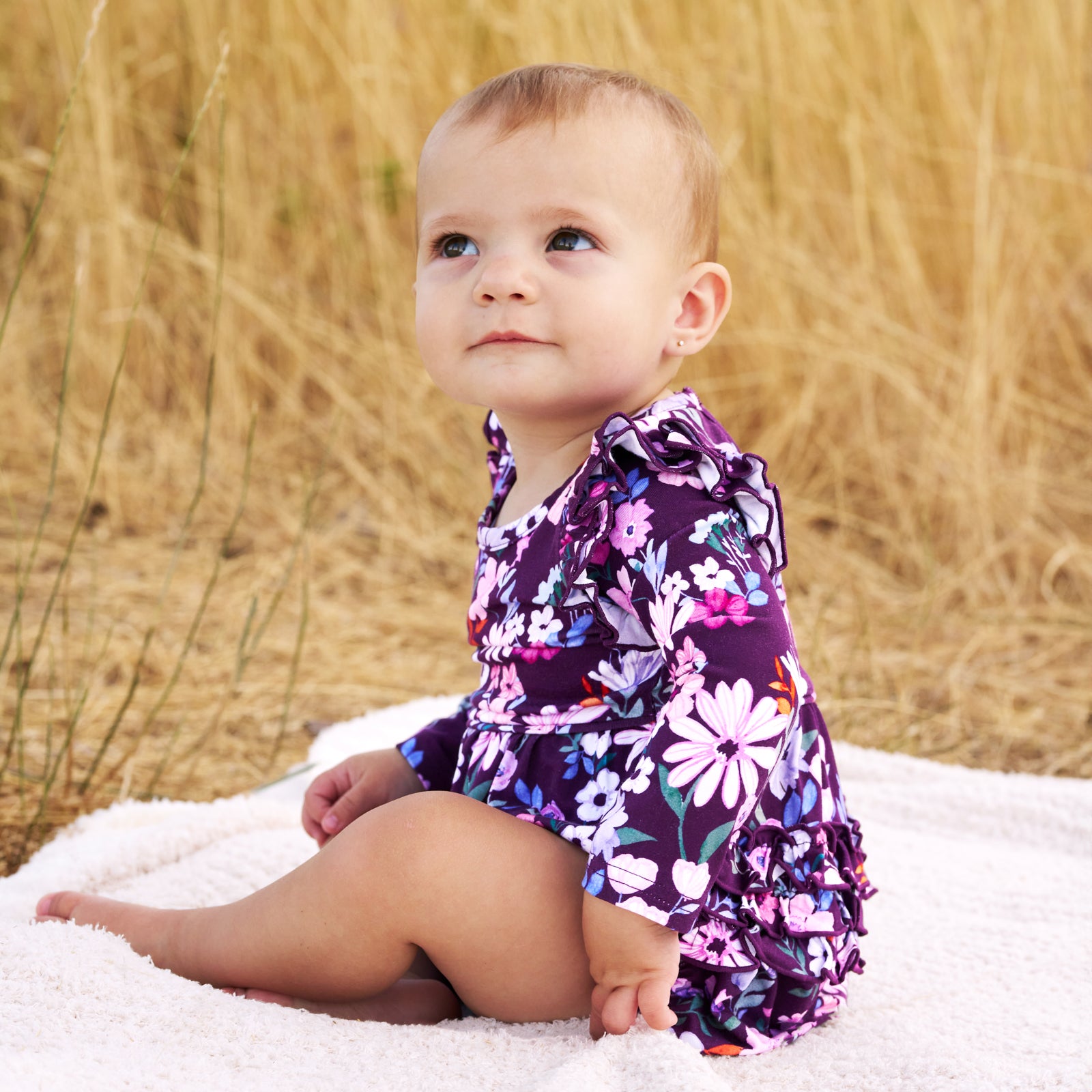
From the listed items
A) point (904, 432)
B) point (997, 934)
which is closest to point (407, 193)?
point (904, 432)

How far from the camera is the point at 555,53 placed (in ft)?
8.25

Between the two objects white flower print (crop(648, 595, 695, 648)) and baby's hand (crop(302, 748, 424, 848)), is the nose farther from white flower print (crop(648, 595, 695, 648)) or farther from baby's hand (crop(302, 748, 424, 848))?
baby's hand (crop(302, 748, 424, 848))

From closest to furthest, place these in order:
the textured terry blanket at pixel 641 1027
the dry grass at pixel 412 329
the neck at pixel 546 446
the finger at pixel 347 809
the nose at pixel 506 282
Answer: the textured terry blanket at pixel 641 1027
the nose at pixel 506 282
the neck at pixel 546 446
the finger at pixel 347 809
the dry grass at pixel 412 329

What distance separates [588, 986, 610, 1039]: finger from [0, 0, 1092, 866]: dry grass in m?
1.09

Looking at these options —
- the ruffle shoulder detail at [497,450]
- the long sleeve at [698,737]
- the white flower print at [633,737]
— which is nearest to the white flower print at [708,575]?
the long sleeve at [698,737]

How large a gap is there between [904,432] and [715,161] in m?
1.57

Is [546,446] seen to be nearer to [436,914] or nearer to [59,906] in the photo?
[436,914]

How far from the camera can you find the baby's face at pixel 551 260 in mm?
998

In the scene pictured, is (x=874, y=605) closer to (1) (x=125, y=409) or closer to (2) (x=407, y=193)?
(2) (x=407, y=193)

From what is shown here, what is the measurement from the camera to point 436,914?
0.95m

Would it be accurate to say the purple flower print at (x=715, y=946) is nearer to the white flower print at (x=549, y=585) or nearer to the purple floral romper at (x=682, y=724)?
the purple floral romper at (x=682, y=724)

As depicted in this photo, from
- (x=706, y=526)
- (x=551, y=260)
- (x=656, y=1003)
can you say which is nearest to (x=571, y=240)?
(x=551, y=260)

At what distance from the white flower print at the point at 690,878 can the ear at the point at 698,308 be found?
42 cm

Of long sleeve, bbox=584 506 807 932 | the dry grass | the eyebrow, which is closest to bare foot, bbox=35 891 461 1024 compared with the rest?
long sleeve, bbox=584 506 807 932
